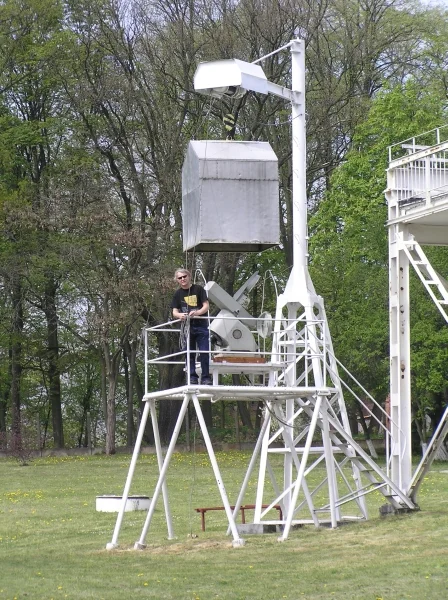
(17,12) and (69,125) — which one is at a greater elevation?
(17,12)

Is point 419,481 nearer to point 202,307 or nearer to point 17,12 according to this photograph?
point 202,307

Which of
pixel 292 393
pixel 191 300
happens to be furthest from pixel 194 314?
pixel 292 393

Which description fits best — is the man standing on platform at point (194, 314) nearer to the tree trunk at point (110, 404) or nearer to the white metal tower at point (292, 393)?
the white metal tower at point (292, 393)

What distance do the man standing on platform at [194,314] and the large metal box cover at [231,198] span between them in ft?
4.26

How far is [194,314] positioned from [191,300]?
15.9 inches

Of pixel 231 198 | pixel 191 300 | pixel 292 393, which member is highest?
pixel 231 198

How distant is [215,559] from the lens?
1903 centimetres

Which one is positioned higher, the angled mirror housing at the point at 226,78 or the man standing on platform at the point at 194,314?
the angled mirror housing at the point at 226,78

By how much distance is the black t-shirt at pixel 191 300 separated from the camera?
A: 822 inches

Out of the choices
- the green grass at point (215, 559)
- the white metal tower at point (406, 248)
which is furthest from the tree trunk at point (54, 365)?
the white metal tower at point (406, 248)

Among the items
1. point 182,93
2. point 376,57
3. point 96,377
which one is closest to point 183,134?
point 182,93

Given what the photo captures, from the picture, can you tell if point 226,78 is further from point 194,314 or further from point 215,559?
point 215,559

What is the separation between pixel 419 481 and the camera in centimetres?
2273

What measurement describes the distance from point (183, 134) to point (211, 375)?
3478cm
